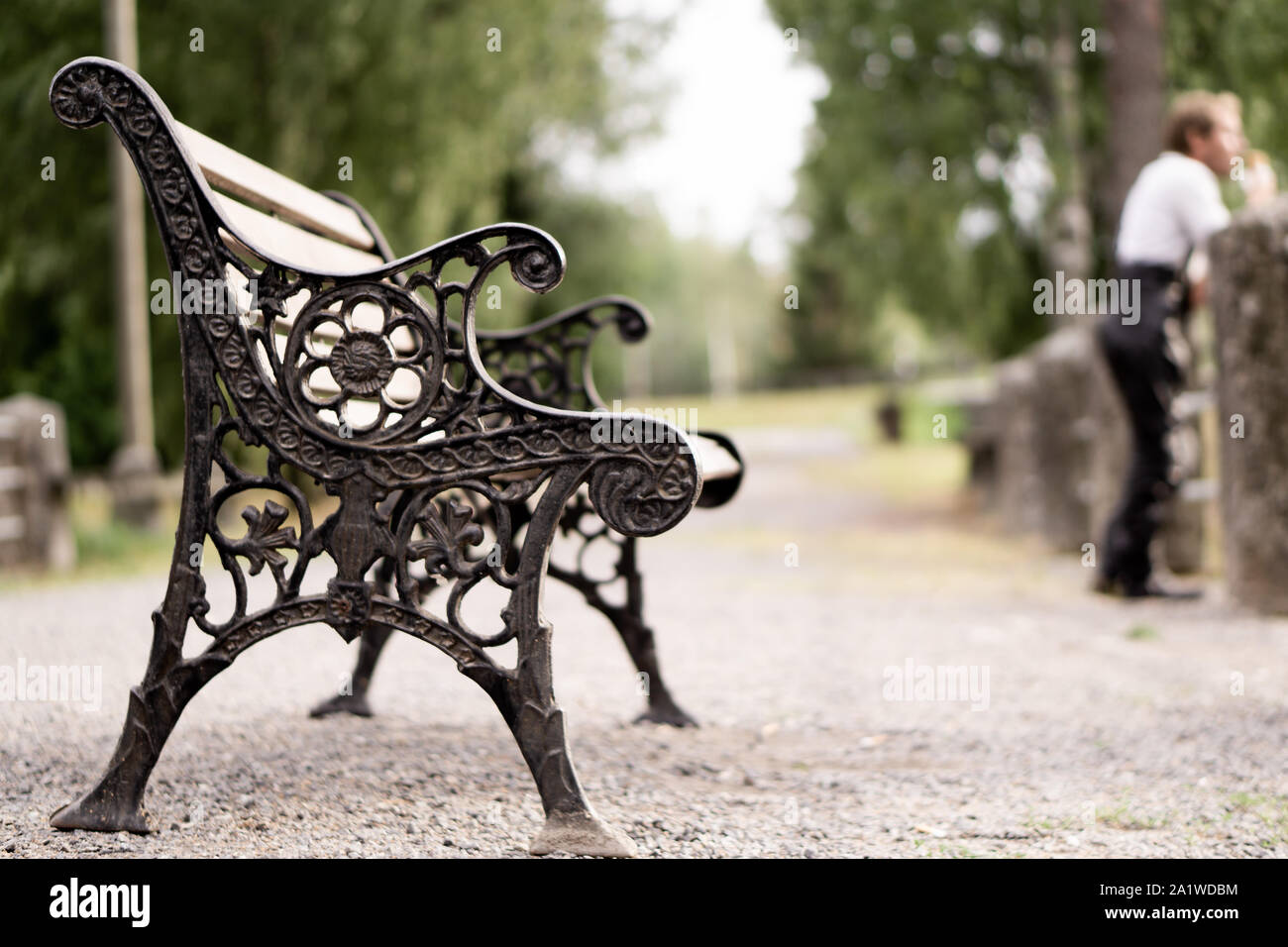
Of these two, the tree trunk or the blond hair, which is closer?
the blond hair

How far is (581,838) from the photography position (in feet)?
7.77

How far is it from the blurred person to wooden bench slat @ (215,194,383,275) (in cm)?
367

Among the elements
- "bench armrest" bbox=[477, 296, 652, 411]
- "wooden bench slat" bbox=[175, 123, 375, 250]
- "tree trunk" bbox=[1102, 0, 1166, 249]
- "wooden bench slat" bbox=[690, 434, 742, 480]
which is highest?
"tree trunk" bbox=[1102, 0, 1166, 249]

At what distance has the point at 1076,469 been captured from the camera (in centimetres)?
829

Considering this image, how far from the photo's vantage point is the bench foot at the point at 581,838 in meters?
2.35

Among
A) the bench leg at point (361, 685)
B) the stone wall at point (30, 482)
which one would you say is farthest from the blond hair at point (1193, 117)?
the stone wall at point (30, 482)

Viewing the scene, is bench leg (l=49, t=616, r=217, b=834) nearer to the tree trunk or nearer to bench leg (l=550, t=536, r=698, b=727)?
bench leg (l=550, t=536, r=698, b=727)

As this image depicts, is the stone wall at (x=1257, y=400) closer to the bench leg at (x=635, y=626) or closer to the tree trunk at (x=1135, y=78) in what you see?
the bench leg at (x=635, y=626)

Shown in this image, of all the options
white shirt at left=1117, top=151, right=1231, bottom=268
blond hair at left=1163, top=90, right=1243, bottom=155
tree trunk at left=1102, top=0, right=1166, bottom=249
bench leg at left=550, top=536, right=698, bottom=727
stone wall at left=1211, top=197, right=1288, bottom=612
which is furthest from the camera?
tree trunk at left=1102, top=0, right=1166, bottom=249

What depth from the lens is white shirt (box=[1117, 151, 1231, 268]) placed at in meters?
5.66

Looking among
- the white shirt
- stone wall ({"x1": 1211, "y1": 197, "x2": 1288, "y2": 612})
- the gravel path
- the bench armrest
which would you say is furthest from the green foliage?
the bench armrest

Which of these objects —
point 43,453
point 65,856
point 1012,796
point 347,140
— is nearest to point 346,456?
point 65,856

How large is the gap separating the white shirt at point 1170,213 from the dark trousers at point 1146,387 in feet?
0.29
